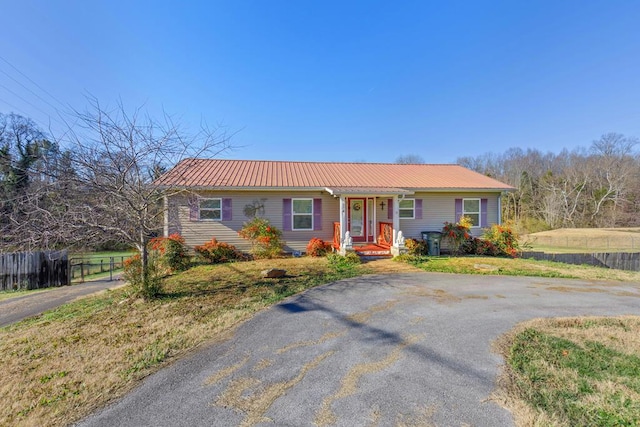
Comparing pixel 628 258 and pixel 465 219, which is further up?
pixel 465 219

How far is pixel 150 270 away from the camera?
591 centimetres

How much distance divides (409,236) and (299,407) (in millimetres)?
11272

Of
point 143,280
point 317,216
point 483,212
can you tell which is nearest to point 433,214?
point 483,212

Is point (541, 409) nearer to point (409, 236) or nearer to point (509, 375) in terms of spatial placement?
point (509, 375)

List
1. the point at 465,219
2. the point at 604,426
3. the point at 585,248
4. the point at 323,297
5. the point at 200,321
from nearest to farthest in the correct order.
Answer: the point at 604,426, the point at 200,321, the point at 323,297, the point at 465,219, the point at 585,248

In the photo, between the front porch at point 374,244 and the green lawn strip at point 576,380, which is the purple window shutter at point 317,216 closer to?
the front porch at point 374,244

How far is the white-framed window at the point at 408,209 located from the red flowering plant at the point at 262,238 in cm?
600

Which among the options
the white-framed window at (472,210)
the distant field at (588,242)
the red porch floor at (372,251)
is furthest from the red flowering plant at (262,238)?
the distant field at (588,242)

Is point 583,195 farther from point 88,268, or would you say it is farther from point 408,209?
point 88,268

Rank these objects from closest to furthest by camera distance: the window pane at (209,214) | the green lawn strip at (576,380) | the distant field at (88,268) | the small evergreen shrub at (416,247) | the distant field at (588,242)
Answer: the green lawn strip at (576,380) → the small evergreen shrub at (416,247) → the window pane at (209,214) → the distant field at (88,268) → the distant field at (588,242)

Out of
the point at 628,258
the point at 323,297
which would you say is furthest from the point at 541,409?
the point at 628,258

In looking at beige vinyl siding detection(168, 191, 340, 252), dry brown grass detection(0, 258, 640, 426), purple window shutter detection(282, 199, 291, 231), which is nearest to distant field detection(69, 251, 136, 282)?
beige vinyl siding detection(168, 191, 340, 252)

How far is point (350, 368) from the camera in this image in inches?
124

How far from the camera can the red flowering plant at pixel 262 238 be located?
10742 mm
